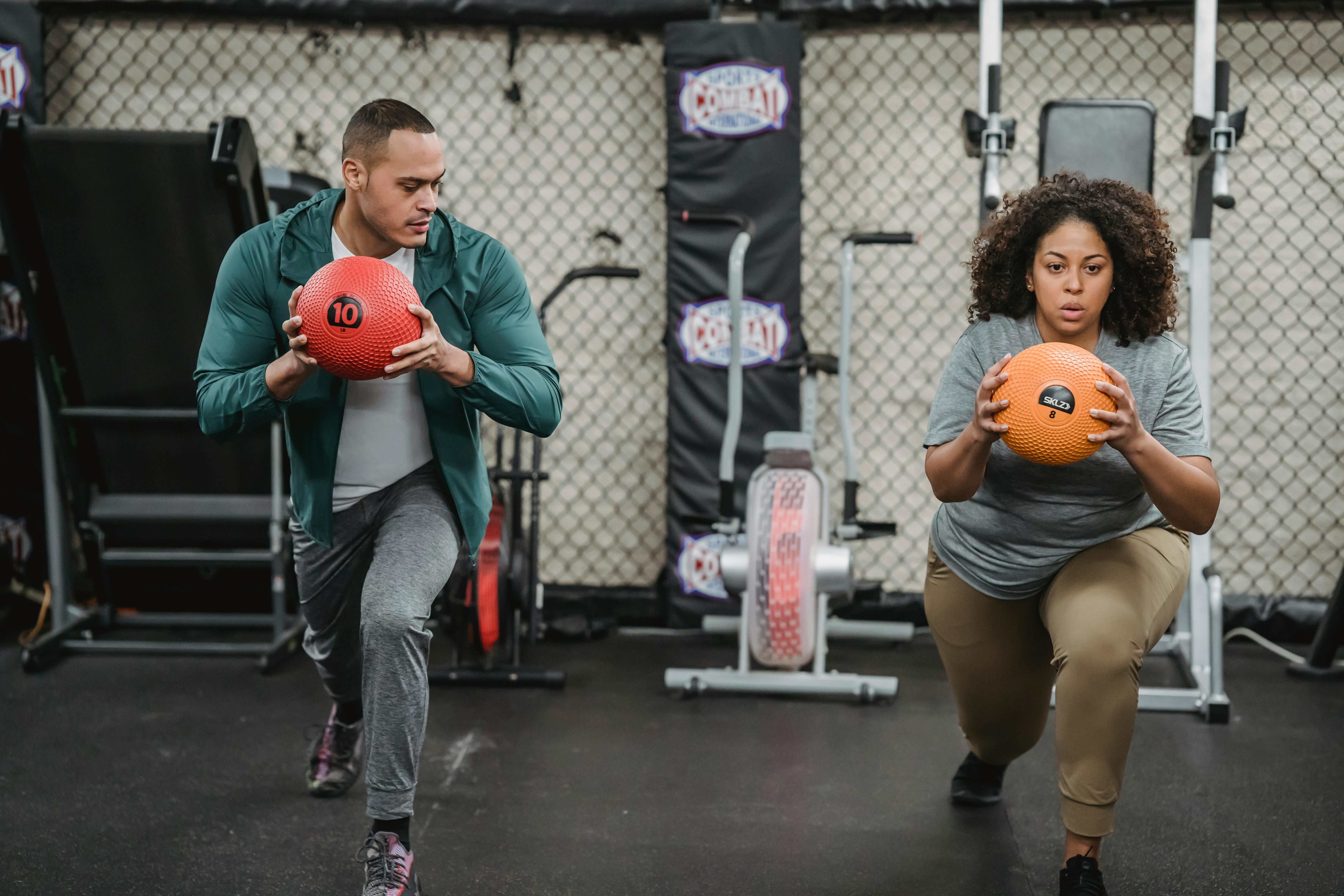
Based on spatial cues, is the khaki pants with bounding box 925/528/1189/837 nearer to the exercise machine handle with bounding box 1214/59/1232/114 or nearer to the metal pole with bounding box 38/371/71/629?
the exercise machine handle with bounding box 1214/59/1232/114

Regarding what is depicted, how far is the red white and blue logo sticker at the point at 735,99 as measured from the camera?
3.89 meters

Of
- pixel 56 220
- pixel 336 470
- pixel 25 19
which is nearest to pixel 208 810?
pixel 336 470

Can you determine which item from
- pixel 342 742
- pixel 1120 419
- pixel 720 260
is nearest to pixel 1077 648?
pixel 1120 419

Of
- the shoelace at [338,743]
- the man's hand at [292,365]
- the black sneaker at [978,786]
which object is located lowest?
the black sneaker at [978,786]

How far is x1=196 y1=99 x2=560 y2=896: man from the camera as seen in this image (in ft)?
6.27

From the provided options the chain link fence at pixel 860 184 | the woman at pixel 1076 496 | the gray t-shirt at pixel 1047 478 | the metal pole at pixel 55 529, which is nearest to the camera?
the woman at pixel 1076 496

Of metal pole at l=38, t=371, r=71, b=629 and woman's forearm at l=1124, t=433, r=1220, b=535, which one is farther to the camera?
metal pole at l=38, t=371, r=71, b=629

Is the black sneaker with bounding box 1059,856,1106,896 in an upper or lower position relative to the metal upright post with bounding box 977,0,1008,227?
lower

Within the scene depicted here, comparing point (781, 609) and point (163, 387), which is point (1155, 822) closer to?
point (781, 609)

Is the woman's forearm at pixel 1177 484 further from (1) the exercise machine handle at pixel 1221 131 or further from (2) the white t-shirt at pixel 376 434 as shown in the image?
(1) the exercise machine handle at pixel 1221 131

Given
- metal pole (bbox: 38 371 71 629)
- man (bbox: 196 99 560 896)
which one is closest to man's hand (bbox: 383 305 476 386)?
man (bbox: 196 99 560 896)

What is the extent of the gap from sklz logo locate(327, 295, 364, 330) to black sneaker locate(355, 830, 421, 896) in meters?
0.91

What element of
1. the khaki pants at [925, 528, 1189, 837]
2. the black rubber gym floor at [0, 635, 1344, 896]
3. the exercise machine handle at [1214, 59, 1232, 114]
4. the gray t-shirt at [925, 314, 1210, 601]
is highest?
the exercise machine handle at [1214, 59, 1232, 114]

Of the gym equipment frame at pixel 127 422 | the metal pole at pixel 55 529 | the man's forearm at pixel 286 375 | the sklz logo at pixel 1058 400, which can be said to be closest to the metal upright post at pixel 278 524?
the gym equipment frame at pixel 127 422
